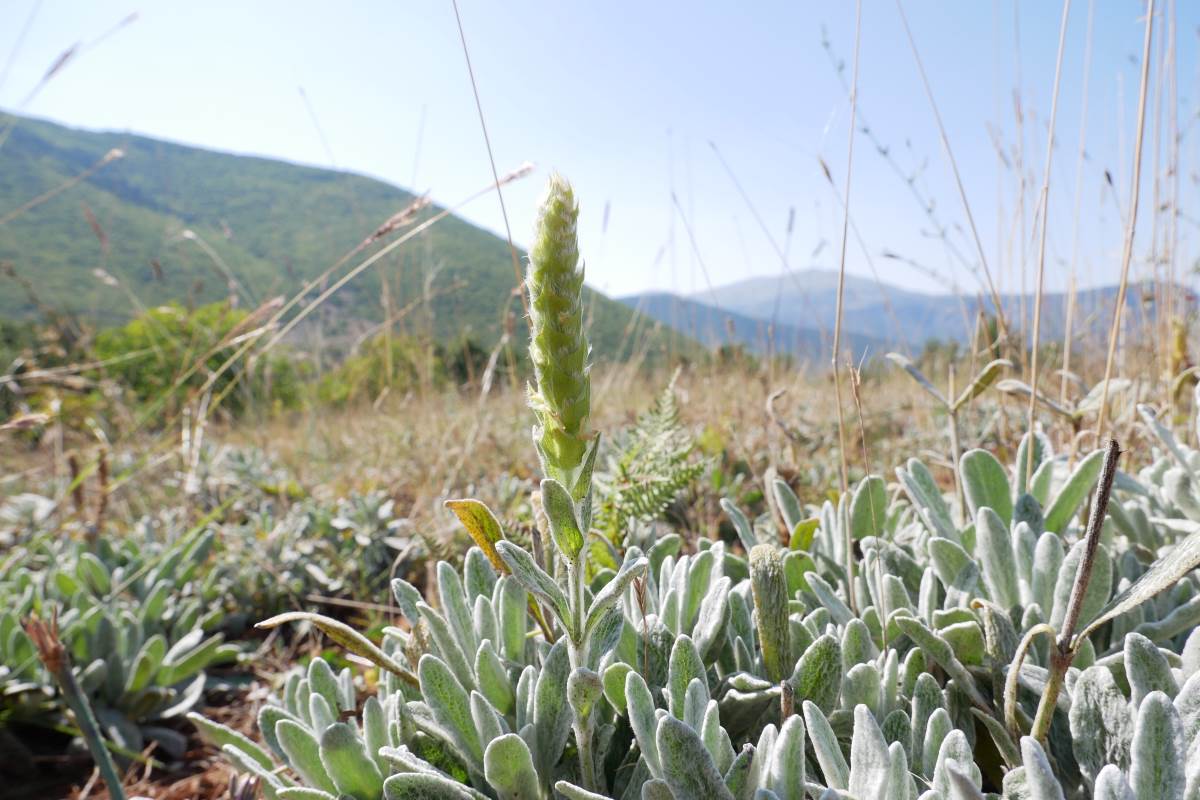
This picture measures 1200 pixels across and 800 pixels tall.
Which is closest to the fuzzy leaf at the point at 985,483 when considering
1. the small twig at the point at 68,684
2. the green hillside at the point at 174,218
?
the small twig at the point at 68,684

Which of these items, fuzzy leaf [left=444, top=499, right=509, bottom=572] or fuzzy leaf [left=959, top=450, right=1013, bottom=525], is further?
fuzzy leaf [left=959, top=450, right=1013, bottom=525]

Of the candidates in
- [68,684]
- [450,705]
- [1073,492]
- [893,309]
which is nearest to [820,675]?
[450,705]

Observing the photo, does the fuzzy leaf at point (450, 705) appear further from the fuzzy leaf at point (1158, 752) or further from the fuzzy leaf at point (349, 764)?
the fuzzy leaf at point (1158, 752)

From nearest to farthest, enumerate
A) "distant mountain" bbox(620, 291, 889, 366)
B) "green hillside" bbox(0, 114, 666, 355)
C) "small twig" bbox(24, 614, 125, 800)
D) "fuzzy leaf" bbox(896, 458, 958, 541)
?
"small twig" bbox(24, 614, 125, 800), "fuzzy leaf" bbox(896, 458, 958, 541), "distant mountain" bbox(620, 291, 889, 366), "green hillside" bbox(0, 114, 666, 355)

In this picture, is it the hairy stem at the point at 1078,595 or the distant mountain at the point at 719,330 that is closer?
the hairy stem at the point at 1078,595

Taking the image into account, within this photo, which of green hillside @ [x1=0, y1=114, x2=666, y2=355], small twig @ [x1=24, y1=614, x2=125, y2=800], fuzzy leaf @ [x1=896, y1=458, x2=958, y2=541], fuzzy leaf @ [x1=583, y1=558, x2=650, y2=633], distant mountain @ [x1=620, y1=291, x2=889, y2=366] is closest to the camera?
fuzzy leaf @ [x1=583, y1=558, x2=650, y2=633]

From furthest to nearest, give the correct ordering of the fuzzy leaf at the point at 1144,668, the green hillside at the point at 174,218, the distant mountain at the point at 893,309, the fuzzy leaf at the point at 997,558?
the green hillside at the point at 174,218, the distant mountain at the point at 893,309, the fuzzy leaf at the point at 997,558, the fuzzy leaf at the point at 1144,668

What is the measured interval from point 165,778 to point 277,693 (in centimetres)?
34

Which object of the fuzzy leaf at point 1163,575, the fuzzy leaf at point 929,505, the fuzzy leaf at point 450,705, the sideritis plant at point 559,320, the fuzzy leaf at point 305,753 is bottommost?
the fuzzy leaf at point 305,753

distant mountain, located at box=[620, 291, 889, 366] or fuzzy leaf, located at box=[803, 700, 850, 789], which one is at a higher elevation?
distant mountain, located at box=[620, 291, 889, 366]

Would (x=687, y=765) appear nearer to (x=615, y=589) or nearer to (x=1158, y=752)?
(x=615, y=589)

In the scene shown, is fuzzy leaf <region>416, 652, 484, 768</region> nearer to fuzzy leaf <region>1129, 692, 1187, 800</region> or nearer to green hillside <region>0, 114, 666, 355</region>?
fuzzy leaf <region>1129, 692, 1187, 800</region>

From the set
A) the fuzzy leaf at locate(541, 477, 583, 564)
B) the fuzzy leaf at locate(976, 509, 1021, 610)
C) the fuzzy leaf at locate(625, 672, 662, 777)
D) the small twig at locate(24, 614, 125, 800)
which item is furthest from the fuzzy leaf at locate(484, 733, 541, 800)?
the fuzzy leaf at locate(976, 509, 1021, 610)

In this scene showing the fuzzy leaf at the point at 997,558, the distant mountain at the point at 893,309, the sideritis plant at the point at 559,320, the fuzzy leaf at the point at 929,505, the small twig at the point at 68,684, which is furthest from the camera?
the distant mountain at the point at 893,309
